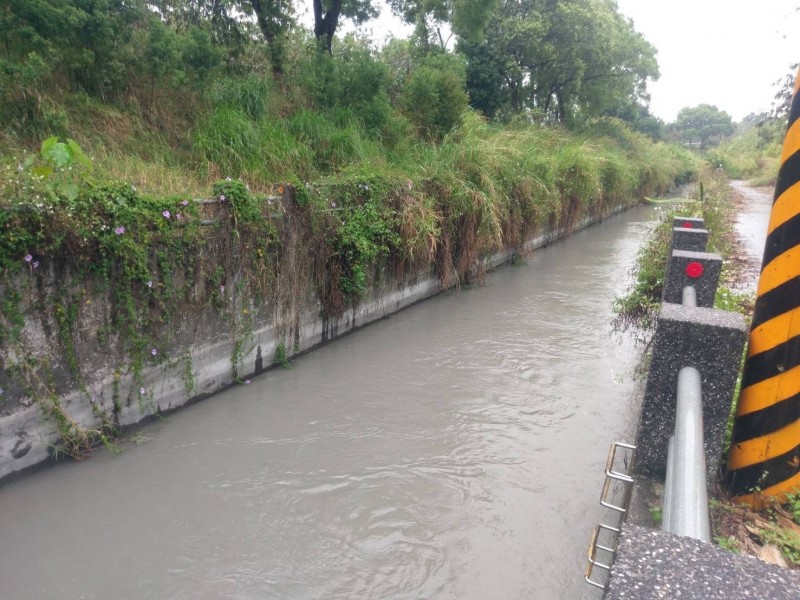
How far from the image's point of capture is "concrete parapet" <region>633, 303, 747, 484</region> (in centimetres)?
205

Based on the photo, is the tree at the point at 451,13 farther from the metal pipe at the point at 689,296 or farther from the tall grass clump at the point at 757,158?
the tall grass clump at the point at 757,158

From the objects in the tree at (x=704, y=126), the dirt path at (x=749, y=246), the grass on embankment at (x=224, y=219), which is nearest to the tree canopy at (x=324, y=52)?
the grass on embankment at (x=224, y=219)

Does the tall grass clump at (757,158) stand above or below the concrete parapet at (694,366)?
above

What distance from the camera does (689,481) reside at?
1.34 meters

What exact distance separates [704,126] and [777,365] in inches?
3526

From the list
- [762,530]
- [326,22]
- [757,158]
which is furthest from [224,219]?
[757,158]

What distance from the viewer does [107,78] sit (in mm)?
7215

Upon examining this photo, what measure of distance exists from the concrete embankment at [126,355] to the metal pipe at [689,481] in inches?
157

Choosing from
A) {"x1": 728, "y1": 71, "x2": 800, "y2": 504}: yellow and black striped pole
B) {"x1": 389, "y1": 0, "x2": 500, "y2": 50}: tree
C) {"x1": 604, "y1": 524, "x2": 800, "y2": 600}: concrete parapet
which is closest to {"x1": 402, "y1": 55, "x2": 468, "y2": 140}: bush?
{"x1": 389, "y1": 0, "x2": 500, "y2": 50}: tree

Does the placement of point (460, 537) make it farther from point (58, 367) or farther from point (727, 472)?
point (58, 367)

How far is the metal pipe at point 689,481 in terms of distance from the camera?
124 cm

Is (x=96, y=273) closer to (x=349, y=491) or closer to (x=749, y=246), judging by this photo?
(x=349, y=491)

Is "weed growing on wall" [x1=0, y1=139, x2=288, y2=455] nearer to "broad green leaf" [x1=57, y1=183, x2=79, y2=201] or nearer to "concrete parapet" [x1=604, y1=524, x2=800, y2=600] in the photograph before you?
"broad green leaf" [x1=57, y1=183, x2=79, y2=201]

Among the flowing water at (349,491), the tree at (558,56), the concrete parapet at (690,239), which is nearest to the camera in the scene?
the flowing water at (349,491)
